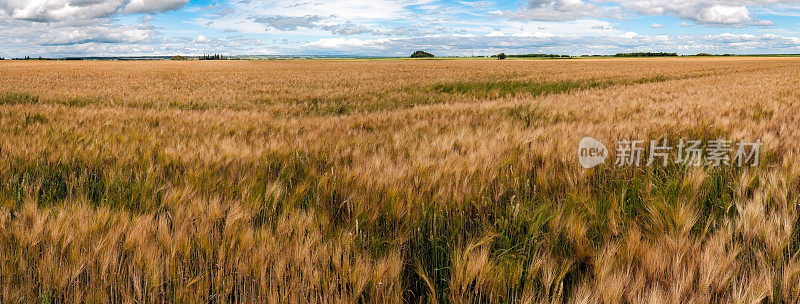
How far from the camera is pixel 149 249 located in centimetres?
124

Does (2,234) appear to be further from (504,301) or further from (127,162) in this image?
(504,301)

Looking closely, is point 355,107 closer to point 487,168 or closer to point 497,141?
point 497,141

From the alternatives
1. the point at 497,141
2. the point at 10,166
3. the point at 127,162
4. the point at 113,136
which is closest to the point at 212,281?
the point at 127,162

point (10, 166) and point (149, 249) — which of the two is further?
point (10, 166)

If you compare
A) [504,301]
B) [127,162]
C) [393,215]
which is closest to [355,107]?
[127,162]

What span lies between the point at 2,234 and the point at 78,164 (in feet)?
4.39

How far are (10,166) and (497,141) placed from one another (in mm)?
3116

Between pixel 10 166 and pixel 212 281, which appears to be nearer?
pixel 212 281

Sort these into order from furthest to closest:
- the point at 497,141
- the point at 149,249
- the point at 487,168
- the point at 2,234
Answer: the point at 497,141
the point at 487,168
the point at 2,234
the point at 149,249

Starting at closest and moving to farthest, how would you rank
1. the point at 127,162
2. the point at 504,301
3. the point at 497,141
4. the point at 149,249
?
the point at 504,301 < the point at 149,249 < the point at 127,162 < the point at 497,141

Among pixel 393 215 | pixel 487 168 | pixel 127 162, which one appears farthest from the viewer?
pixel 127 162

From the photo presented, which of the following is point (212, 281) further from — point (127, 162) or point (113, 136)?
point (113, 136)

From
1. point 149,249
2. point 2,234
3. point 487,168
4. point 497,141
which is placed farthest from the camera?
point 497,141

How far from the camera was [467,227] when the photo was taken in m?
1.68
